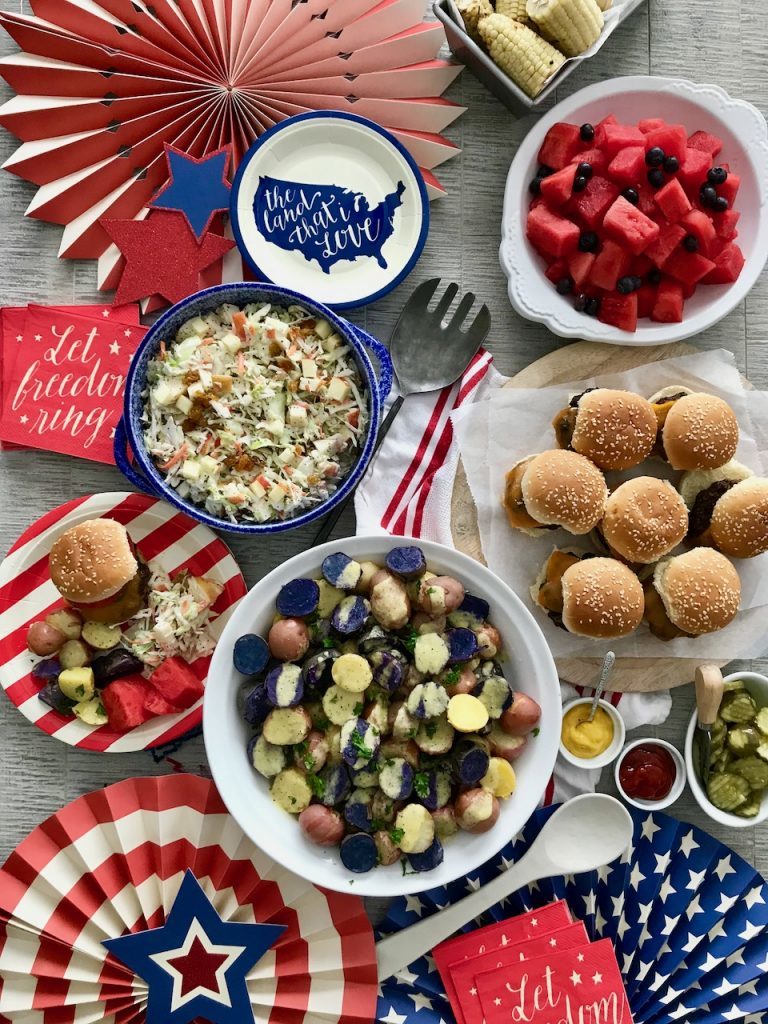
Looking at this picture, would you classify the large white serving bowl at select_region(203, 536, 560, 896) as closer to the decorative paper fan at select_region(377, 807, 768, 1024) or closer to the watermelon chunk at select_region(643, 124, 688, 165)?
the decorative paper fan at select_region(377, 807, 768, 1024)

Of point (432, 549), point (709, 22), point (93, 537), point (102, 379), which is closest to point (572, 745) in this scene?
point (432, 549)

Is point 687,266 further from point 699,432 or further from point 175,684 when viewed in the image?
point 175,684

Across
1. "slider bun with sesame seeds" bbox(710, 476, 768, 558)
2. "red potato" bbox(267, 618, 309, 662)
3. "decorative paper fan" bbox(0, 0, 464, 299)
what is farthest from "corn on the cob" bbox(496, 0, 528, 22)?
"red potato" bbox(267, 618, 309, 662)

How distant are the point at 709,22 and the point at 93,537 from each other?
2.18 m

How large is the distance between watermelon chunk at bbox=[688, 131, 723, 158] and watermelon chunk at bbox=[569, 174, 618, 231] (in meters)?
0.27

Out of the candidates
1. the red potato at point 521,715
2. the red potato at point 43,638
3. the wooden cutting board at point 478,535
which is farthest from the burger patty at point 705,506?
the red potato at point 43,638

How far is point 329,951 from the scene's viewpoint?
217 cm

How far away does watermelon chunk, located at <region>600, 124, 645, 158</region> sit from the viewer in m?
2.20

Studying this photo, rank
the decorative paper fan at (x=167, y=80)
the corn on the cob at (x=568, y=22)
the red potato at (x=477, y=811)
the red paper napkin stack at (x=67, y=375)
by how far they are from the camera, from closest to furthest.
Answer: the red potato at (x=477, y=811)
the corn on the cob at (x=568, y=22)
the decorative paper fan at (x=167, y=80)
the red paper napkin stack at (x=67, y=375)

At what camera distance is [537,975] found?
2.20m

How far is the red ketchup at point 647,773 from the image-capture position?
90.0 inches

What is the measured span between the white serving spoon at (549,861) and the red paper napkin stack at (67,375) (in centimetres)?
146

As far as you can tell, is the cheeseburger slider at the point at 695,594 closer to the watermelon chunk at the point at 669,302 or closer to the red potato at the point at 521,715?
the red potato at the point at 521,715

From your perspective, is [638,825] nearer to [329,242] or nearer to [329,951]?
[329,951]
